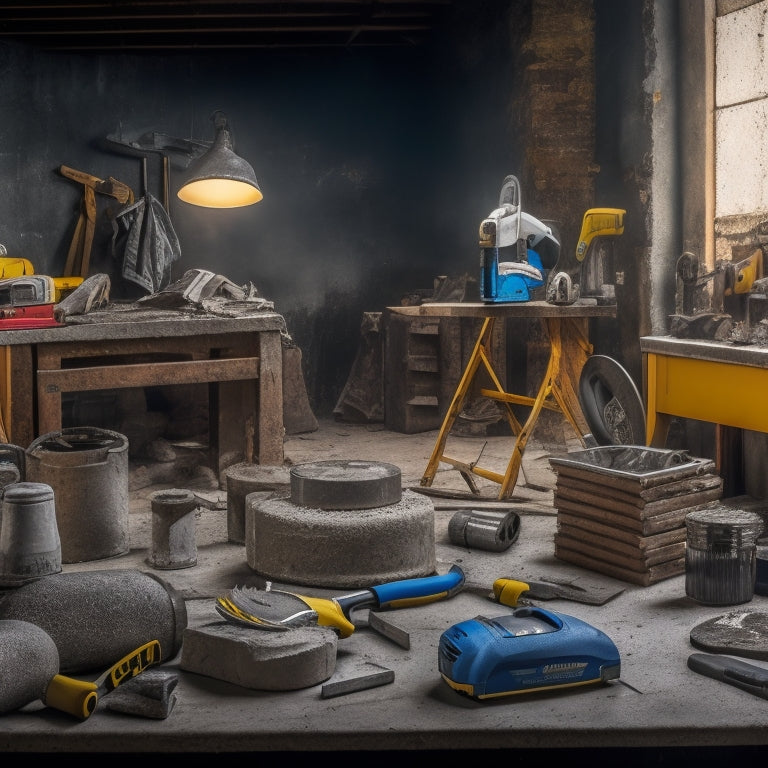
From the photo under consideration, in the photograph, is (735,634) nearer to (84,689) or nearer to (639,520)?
(639,520)

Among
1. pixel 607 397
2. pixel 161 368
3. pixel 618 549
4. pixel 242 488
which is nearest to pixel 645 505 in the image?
pixel 618 549

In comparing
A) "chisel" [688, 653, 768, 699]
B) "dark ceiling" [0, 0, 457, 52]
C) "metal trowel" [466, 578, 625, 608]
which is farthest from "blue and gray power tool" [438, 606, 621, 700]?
"dark ceiling" [0, 0, 457, 52]

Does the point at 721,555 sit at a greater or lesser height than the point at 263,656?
greater

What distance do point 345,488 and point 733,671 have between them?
1.60m

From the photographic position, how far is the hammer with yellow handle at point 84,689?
264 cm

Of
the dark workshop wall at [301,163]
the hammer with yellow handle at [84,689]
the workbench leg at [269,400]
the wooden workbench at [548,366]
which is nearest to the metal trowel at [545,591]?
the hammer with yellow handle at [84,689]

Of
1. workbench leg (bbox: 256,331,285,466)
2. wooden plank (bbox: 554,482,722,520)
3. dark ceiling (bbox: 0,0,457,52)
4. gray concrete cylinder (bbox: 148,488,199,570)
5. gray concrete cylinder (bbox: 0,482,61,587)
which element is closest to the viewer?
gray concrete cylinder (bbox: 0,482,61,587)

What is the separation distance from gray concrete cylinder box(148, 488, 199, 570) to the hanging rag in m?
4.03

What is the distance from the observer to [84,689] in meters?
2.65

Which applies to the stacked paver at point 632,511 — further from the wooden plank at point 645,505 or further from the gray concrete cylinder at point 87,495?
the gray concrete cylinder at point 87,495

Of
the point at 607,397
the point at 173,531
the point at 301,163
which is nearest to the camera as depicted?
the point at 173,531

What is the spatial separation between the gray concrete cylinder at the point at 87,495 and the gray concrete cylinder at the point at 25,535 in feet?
1.62

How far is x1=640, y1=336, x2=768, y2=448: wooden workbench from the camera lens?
415 cm

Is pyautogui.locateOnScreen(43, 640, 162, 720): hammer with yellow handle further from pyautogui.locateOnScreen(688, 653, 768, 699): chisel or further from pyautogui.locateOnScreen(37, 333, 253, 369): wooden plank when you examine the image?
pyautogui.locateOnScreen(37, 333, 253, 369): wooden plank
